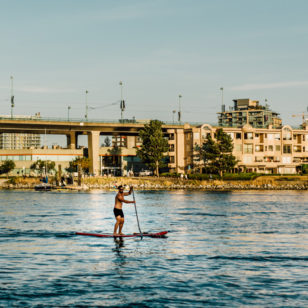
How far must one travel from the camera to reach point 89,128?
15125 cm

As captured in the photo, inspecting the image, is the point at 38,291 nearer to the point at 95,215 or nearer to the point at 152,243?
the point at 152,243

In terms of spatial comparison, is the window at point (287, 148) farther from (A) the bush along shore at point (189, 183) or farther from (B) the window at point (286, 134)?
(A) the bush along shore at point (189, 183)

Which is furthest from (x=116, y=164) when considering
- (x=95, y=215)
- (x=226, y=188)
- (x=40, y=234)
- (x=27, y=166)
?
(x=40, y=234)

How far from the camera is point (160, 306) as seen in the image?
1623 centimetres

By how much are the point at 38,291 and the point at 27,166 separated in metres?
147

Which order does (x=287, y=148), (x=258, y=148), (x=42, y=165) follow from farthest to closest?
(x=42, y=165) → (x=287, y=148) → (x=258, y=148)

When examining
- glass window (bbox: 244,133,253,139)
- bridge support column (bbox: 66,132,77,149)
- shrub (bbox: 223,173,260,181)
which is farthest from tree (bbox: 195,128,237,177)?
bridge support column (bbox: 66,132,77,149)

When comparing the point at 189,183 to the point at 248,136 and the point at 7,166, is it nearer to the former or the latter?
the point at 248,136

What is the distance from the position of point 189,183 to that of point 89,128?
3743 cm

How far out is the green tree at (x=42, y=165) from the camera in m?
158

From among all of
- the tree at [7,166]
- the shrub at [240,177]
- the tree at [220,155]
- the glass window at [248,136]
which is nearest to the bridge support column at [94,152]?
the tree at [7,166]

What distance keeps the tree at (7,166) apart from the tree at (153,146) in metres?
39.0

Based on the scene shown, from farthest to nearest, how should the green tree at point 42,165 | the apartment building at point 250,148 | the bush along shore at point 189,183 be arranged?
the green tree at point 42,165, the apartment building at point 250,148, the bush along shore at point 189,183

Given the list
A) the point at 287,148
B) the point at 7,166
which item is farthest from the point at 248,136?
the point at 7,166
